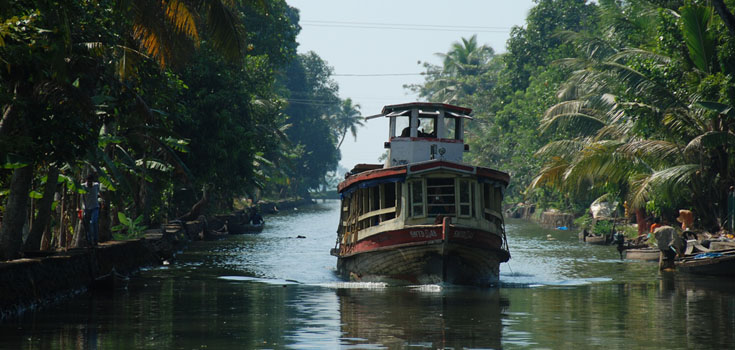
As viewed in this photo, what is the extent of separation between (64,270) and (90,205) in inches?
104

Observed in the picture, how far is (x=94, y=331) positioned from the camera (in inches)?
506

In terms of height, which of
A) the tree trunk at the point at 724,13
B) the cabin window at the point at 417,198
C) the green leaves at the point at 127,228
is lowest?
the green leaves at the point at 127,228

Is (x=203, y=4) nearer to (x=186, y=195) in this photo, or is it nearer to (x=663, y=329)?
(x=663, y=329)

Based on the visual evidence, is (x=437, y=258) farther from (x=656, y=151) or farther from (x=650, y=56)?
(x=650, y=56)

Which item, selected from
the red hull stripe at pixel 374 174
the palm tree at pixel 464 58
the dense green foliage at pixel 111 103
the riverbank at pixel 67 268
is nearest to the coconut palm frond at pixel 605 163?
the red hull stripe at pixel 374 174

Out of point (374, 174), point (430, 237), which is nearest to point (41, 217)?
point (374, 174)

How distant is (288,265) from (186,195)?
1464 cm

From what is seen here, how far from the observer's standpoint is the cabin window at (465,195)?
2048 centimetres

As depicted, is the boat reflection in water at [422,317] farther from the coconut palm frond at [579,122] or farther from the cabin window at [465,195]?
the coconut palm frond at [579,122]

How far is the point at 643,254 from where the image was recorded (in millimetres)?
28094

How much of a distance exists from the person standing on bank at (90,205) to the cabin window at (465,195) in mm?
8301

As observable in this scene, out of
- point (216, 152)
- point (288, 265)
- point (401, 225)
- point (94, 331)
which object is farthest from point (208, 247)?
point (94, 331)

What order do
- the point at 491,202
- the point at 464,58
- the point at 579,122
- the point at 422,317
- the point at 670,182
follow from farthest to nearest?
1. the point at 464,58
2. the point at 579,122
3. the point at 670,182
4. the point at 491,202
5. the point at 422,317

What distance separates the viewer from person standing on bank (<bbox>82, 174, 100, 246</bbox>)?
19000 mm
